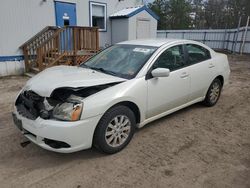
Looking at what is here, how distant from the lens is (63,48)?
8500mm

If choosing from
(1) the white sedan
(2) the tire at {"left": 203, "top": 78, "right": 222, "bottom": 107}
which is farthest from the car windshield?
(2) the tire at {"left": 203, "top": 78, "right": 222, "bottom": 107}

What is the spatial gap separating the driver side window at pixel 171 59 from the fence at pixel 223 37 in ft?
44.9

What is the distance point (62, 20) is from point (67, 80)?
7.00 m

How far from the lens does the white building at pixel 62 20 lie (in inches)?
314

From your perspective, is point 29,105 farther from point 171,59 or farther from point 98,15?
point 98,15

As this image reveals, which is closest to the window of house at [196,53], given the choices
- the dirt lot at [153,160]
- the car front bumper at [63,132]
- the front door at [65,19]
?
the dirt lot at [153,160]

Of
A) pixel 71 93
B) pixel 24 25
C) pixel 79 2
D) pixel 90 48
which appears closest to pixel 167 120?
pixel 71 93

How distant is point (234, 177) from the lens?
2666mm

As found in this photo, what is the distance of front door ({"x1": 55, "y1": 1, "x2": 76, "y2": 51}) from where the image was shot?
27.6ft

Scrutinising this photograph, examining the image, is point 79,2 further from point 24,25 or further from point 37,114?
point 37,114

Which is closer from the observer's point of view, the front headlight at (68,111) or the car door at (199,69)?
the front headlight at (68,111)

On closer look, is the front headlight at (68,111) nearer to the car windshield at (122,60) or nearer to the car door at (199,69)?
the car windshield at (122,60)

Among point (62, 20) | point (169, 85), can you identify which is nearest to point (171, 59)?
point (169, 85)

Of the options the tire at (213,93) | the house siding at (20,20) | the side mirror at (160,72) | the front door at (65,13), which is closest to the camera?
the side mirror at (160,72)
